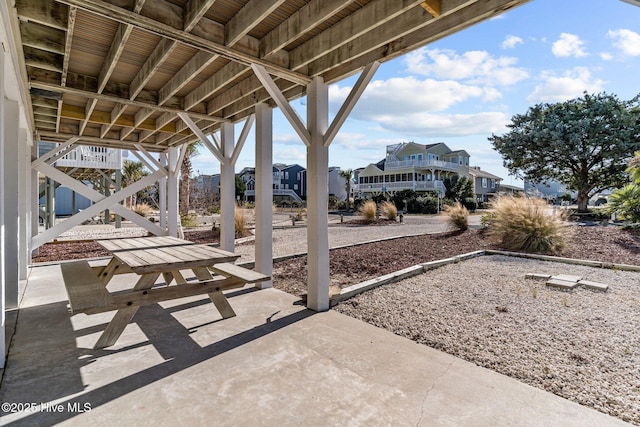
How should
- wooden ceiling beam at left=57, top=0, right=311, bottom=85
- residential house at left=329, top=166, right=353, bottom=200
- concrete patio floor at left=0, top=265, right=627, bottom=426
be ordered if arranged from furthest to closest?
residential house at left=329, top=166, right=353, bottom=200
wooden ceiling beam at left=57, top=0, right=311, bottom=85
concrete patio floor at left=0, top=265, right=627, bottom=426

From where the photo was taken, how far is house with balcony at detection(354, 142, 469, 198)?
32.0 meters

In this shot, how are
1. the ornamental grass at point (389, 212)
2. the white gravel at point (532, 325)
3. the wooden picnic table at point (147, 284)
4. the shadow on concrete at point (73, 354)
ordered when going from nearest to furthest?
the shadow on concrete at point (73, 354)
the white gravel at point (532, 325)
the wooden picnic table at point (147, 284)
the ornamental grass at point (389, 212)

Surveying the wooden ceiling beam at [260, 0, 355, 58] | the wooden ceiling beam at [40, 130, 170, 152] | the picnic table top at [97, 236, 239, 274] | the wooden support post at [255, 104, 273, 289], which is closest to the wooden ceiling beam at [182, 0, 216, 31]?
the wooden ceiling beam at [260, 0, 355, 58]

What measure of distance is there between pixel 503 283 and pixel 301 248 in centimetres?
464

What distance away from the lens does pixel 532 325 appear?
3.21 m

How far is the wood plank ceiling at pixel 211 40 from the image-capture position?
8.79 feet

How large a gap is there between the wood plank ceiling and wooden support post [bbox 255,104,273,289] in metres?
0.44

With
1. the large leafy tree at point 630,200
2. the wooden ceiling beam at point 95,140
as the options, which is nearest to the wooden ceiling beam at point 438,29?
the wooden ceiling beam at point 95,140

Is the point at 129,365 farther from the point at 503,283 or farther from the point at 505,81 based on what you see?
the point at 505,81

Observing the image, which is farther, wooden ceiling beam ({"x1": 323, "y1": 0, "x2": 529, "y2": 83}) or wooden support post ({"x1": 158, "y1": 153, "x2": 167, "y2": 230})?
wooden support post ({"x1": 158, "y1": 153, "x2": 167, "y2": 230})

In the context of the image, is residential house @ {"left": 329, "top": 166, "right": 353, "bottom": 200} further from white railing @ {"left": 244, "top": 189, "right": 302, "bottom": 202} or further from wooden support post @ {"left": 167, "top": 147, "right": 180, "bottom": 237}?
wooden support post @ {"left": 167, "top": 147, "right": 180, "bottom": 237}

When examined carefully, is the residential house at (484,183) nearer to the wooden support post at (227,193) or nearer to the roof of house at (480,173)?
the roof of house at (480,173)

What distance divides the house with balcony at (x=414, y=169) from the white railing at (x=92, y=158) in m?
24.3

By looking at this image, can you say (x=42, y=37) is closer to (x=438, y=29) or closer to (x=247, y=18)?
(x=247, y=18)
